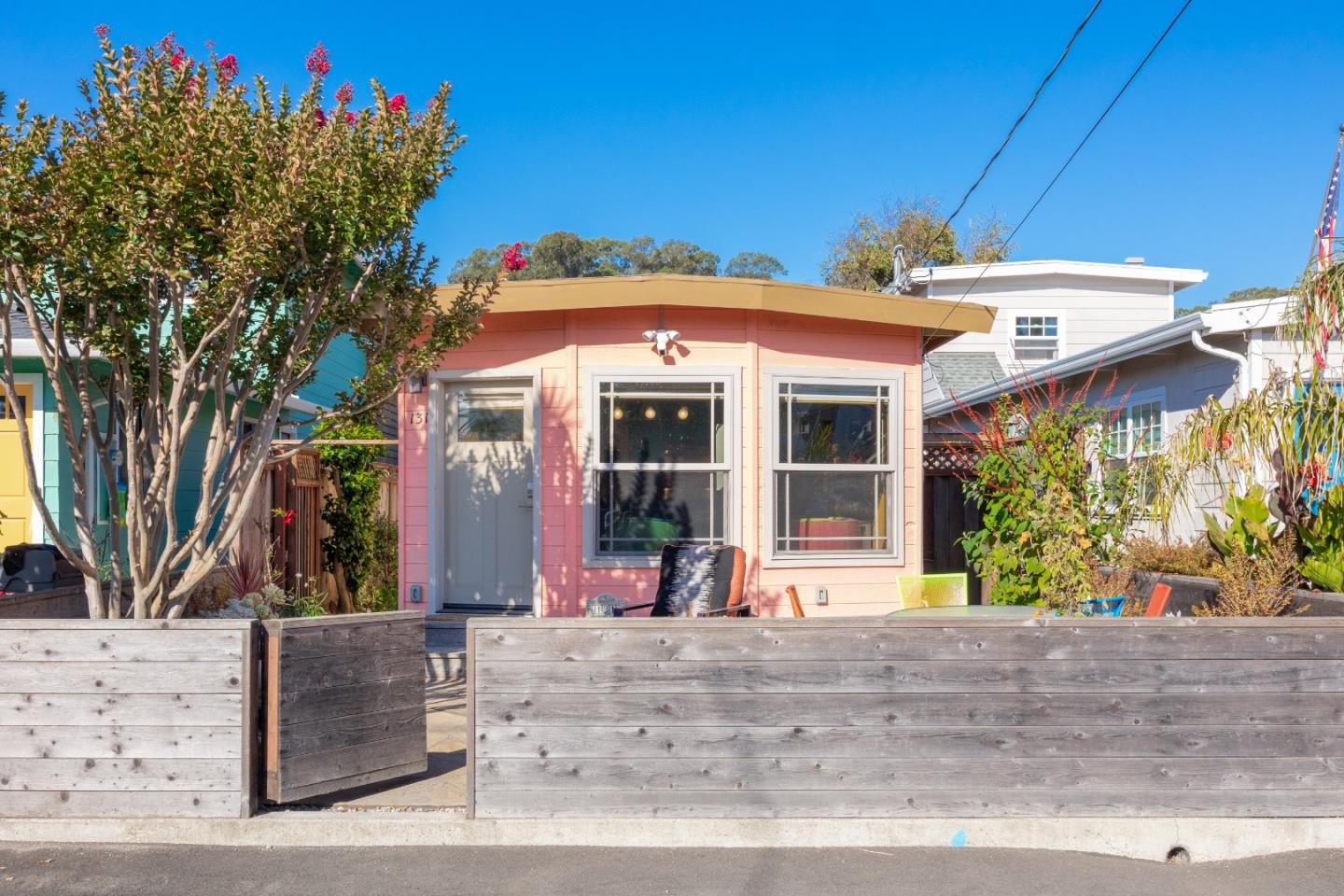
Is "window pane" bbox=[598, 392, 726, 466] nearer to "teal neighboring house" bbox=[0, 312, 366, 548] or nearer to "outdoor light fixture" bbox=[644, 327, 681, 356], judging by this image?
"outdoor light fixture" bbox=[644, 327, 681, 356]

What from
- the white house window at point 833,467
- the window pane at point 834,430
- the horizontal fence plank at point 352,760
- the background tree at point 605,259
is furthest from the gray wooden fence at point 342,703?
the background tree at point 605,259

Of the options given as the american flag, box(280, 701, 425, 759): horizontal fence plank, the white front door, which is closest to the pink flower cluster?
the white front door

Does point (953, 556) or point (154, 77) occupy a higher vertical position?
point (154, 77)

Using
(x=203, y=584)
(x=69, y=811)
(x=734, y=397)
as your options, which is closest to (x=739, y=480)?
(x=734, y=397)

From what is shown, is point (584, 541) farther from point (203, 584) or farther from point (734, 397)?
point (203, 584)

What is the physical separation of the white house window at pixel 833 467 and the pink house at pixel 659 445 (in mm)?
14

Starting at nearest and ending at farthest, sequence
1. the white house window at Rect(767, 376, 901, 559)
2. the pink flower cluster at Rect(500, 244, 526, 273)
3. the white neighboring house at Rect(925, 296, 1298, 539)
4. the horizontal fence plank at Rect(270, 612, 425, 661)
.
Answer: the horizontal fence plank at Rect(270, 612, 425, 661)
the pink flower cluster at Rect(500, 244, 526, 273)
the white house window at Rect(767, 376, 901, 559)
the white neighboring house at Rect(925, 296, 1298, 539)

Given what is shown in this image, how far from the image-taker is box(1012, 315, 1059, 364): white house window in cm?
1944

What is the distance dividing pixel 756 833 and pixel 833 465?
4.46m

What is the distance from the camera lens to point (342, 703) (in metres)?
4.93

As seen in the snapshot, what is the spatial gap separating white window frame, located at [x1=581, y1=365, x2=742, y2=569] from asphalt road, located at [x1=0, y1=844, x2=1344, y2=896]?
3.96 m

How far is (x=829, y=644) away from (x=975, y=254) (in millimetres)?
25456

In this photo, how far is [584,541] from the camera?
27.9 ft

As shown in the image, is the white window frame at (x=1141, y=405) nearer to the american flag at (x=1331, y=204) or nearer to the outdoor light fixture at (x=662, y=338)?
the american flag at (x=1331, y=204)
